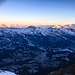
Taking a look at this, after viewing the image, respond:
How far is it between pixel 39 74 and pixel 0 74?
10784 centimetres

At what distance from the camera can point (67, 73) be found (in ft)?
283

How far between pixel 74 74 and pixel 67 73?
414 cm

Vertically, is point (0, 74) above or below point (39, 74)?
above

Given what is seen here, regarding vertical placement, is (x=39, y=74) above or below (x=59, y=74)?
below

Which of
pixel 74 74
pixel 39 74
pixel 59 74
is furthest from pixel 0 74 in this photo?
pixel 39 74

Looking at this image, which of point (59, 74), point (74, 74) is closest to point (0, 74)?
point (59, 74)

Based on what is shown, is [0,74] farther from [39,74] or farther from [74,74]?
[39,74]

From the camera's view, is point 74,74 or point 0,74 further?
point 0,74

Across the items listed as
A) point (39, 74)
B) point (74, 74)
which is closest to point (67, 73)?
point (74, 74)

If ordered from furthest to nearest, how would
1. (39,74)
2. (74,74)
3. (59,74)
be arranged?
(39,74)
(59,74)
(74,74)

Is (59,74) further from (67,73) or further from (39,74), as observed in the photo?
(39,74)

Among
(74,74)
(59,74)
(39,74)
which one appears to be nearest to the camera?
(74,74)

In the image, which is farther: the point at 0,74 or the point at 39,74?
the point at 39,74

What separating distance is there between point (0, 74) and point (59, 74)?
79.6 ft
